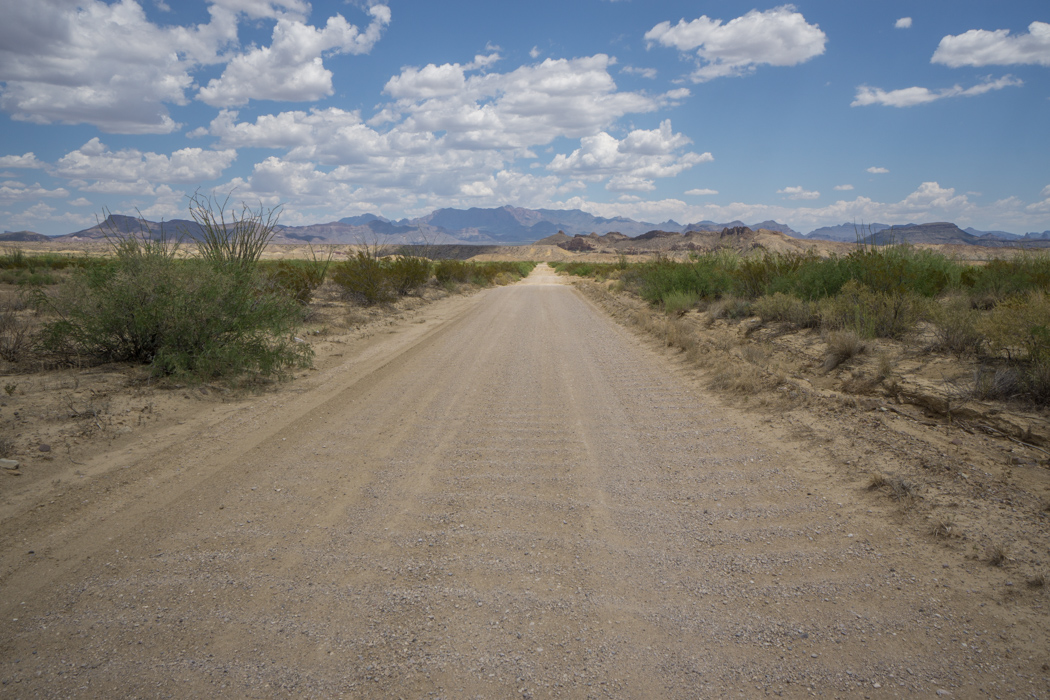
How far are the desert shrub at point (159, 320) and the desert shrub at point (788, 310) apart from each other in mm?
12181

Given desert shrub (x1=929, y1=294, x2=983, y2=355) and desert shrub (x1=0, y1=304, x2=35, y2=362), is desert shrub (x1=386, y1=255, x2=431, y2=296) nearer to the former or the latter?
desert shrub (x1=0, y1=304, x2=35, y2=362)

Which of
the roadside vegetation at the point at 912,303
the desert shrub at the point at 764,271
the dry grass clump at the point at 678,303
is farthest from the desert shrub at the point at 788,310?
the dry grass clump at the point at 678,303

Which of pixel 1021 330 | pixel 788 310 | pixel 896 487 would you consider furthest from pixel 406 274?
pixel 896 487

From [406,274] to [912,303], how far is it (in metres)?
23.6

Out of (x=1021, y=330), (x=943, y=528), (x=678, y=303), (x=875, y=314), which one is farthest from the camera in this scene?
(x=678, y=303)

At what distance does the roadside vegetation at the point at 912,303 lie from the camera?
7531 mm

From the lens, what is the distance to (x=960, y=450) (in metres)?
5.95

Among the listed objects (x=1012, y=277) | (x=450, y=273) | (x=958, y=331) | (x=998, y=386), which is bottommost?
(x=998, y=386)

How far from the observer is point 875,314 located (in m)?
11.7

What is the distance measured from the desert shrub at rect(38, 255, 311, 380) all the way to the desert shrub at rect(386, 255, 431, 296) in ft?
56.8

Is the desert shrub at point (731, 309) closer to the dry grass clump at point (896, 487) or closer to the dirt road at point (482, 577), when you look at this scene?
the dirt road at point (482, 577)

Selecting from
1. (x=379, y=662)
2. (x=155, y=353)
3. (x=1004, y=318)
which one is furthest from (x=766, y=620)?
(x=155, y=353)

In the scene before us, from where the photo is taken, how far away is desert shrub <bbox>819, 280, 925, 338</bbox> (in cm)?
1132

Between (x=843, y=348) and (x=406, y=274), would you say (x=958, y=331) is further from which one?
(x=406, y=274)
